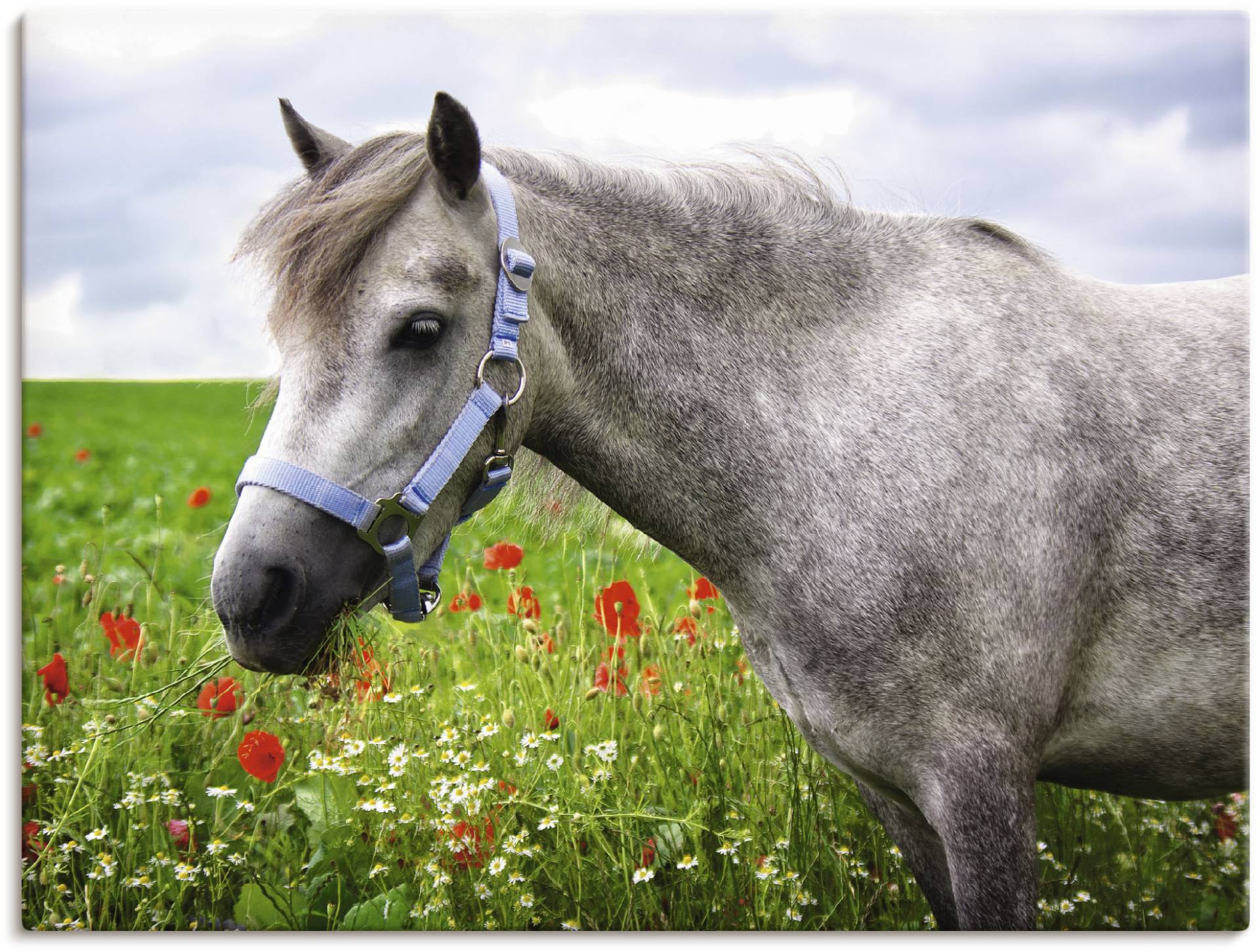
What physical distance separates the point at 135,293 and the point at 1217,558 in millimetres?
Answer: 2419

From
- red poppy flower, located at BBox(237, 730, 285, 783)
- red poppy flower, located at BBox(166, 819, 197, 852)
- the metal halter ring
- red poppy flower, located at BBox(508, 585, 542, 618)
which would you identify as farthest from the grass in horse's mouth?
red poppy flower, located at BBox(508, 585, 542, 618)

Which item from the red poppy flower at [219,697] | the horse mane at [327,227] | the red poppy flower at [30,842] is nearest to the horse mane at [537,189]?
the horse mane at [327,227]

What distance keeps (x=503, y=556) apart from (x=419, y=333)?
880 millimetres

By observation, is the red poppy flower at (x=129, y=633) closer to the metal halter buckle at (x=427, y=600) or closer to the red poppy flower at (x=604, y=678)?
the metal halter buckle at (x=427, y=600)

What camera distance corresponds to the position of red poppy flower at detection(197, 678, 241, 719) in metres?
1.90

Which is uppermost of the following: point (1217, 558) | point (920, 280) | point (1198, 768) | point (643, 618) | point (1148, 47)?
point (1148, 47)

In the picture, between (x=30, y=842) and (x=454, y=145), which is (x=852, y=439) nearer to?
(x=454, y=145)

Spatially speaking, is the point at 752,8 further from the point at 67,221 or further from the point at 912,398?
the point at 67,221

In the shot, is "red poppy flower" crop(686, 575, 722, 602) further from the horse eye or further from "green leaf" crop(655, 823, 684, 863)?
the horse eye

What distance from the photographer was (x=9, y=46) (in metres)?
2.09

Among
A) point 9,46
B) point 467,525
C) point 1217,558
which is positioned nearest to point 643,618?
point 467,525

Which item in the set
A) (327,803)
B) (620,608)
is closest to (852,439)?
(620,608)

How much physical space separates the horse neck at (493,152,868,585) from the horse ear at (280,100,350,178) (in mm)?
285

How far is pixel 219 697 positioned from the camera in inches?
75.7
